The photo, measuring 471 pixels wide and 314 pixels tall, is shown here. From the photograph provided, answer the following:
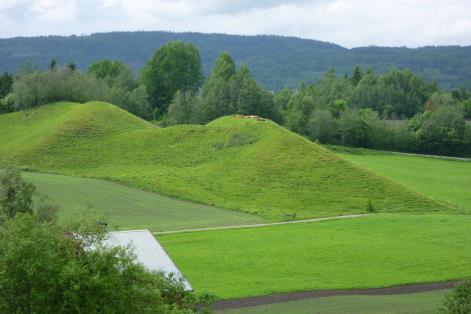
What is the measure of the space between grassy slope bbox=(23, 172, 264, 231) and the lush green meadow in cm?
1780

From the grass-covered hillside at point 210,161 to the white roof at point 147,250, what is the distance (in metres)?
15.8

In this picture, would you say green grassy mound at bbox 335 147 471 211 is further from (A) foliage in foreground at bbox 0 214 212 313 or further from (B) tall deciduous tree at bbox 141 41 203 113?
(A) foliage in foreground at bbox 0 214 212 313

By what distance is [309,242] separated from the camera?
131 feet

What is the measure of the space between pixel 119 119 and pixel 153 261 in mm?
52503

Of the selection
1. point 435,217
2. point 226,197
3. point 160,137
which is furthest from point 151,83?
point 435,217

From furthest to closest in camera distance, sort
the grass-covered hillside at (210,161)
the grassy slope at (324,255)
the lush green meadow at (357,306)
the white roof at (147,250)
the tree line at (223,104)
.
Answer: the tree line at (223,104) → the grass-covered hillside at (210,161) → the grassy slope at (324,255) → the white roof at (147,250) → the lush green meadow at (357,306)

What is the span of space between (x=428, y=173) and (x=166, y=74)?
2173 inches

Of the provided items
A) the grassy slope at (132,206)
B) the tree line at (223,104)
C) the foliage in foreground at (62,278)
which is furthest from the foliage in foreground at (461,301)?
the tree line at (223,104)

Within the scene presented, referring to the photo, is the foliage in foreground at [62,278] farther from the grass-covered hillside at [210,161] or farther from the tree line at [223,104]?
the tree line at [223,104]

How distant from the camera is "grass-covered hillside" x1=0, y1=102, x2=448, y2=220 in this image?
54.4 m

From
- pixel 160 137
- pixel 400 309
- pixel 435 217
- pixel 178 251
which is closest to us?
pixel 400 309

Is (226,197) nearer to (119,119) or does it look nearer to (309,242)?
(309,242)

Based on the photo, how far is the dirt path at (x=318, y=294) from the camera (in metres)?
27.0

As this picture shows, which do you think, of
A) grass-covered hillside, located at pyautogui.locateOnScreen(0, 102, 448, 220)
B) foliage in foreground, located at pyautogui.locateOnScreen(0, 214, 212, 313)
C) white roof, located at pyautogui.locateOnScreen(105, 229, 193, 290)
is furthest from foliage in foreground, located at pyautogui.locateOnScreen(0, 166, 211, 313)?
grass-covered hillside, located at pyautogui.locateOnScreen(0, 102, 448, 220)
